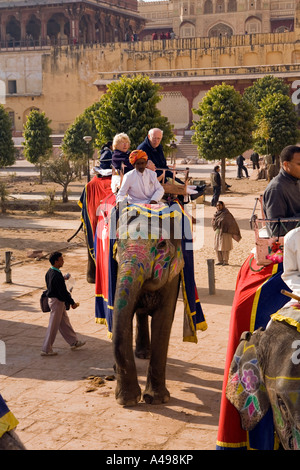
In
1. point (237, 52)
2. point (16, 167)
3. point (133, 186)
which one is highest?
point (237, 52)

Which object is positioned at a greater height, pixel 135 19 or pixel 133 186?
pixel 135 19

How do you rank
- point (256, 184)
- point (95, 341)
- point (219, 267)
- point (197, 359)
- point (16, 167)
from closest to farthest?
point (197, 359) < point (95, 341) < point (219, 267) < point (256, 184) < point (16, 167)

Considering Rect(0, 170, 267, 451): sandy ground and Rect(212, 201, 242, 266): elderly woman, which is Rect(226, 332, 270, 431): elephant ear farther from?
Rect(212, 201, 242, 266): elderly woman

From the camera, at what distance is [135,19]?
69.3m

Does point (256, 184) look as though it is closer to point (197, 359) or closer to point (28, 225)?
point (28, 225)

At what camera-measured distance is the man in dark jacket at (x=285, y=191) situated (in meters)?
5.34

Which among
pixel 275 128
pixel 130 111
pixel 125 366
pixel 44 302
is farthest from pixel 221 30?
pixel 125 366

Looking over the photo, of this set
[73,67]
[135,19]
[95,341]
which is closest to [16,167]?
[73,67]

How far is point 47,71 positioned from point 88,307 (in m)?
49.8

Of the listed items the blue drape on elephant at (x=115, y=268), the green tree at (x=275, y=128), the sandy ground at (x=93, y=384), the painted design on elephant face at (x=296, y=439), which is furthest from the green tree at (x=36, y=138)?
the painted design on elephant face at (x=296, y=439)

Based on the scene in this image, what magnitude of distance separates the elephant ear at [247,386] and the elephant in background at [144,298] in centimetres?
178

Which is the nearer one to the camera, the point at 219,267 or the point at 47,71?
the point at 219,267

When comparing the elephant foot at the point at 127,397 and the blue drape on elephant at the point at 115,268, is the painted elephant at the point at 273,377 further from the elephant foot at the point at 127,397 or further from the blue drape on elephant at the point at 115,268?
the blue drape on elephant at the point at 115,268

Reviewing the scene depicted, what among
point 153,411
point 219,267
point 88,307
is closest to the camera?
point 153,411
